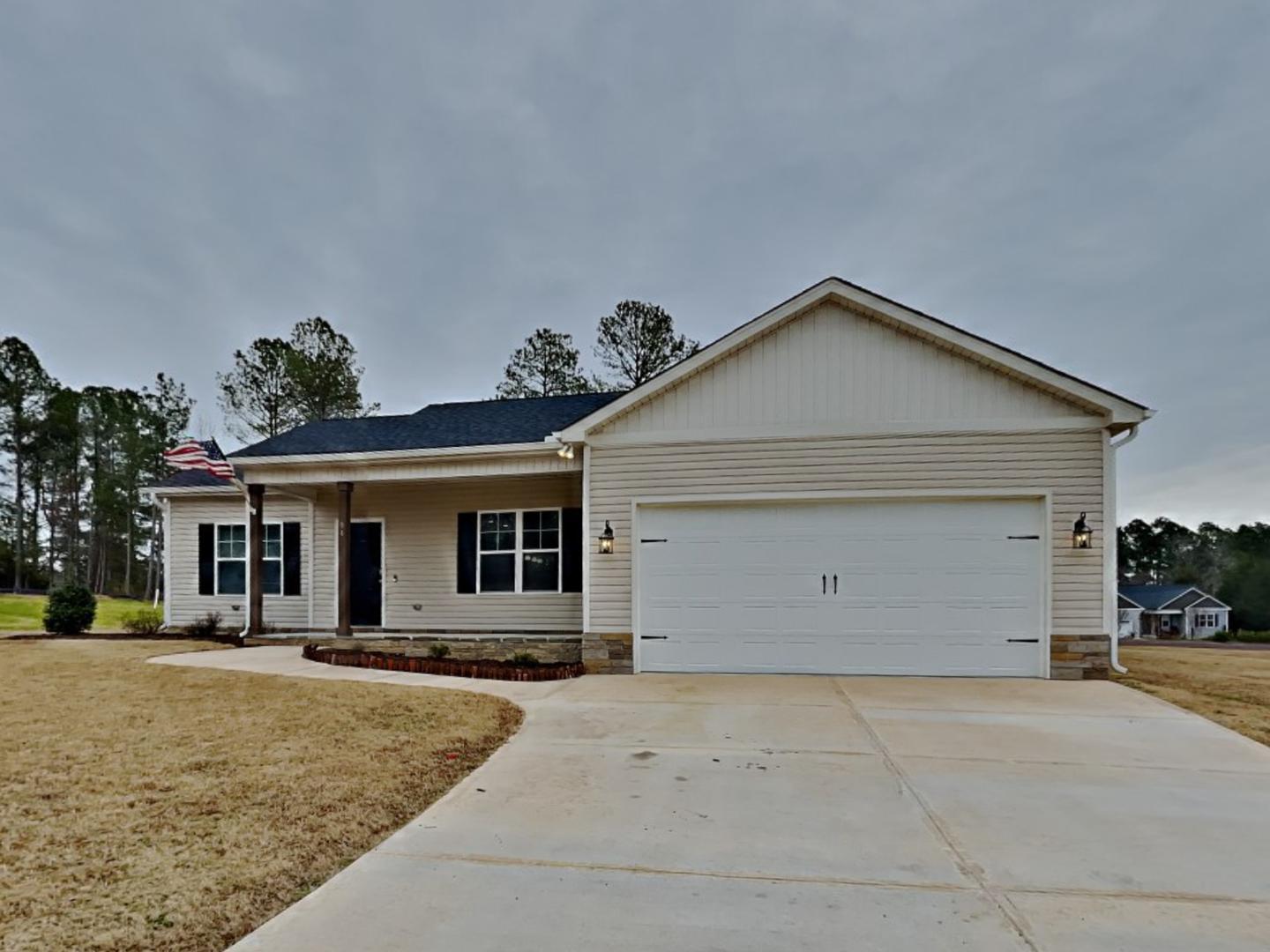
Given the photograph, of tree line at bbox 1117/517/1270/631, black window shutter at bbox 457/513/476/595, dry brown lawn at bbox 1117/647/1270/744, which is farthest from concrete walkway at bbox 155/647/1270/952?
tree line at bbox 1117/517/1270/631

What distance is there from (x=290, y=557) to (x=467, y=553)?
348 centimetres

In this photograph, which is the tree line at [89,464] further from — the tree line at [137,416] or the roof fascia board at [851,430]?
the roof fascia board at [851,430]

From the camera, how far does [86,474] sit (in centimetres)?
3084

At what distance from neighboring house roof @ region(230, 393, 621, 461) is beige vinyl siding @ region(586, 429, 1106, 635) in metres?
2.21

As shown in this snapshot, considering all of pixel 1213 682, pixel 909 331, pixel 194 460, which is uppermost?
pixel 909 331

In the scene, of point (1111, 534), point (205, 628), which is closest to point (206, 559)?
point (205, 628)

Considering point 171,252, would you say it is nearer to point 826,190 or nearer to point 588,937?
point 826,190

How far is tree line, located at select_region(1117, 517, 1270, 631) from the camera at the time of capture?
129 ft

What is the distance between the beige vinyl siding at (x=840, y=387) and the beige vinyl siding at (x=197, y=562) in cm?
718

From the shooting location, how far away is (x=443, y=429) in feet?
35.7

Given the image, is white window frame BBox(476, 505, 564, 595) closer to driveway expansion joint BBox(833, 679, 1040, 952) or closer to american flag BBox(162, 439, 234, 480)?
american flag BBox(162, 439, 234, 480)

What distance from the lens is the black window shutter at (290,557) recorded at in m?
11.2

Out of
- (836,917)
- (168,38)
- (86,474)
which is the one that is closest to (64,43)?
(168,38)

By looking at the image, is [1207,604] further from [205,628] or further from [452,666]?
[205,628]
